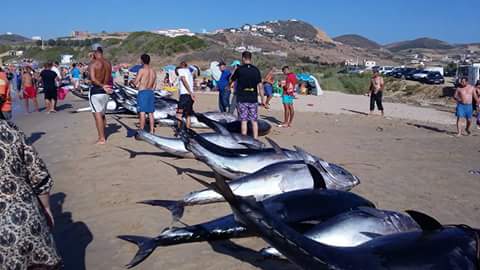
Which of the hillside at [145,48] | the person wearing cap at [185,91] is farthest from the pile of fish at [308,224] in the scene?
the hillside at [145,48]

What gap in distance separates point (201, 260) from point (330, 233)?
138cm

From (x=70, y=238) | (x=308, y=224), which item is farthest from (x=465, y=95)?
(x=70, y=238)

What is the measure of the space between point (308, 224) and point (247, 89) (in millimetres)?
6356

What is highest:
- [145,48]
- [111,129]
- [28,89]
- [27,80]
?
[145,48]

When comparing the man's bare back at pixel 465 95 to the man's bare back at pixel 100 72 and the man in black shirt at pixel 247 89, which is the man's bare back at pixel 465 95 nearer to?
the man in black shirt at pixel 247 89

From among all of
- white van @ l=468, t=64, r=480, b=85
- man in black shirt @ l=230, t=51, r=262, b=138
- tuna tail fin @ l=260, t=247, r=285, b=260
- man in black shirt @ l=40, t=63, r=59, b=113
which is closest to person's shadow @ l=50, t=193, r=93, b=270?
tuna tail fin @ l=260, t=247, r=285, b=260

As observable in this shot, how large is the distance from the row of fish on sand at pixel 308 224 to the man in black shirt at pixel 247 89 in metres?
2.55

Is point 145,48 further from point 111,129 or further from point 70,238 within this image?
point 70,238

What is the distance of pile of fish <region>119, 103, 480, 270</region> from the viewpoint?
132 inches

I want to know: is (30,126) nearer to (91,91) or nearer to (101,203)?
(91,91)

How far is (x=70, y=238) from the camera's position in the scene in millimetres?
5934

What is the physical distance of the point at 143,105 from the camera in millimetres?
11781

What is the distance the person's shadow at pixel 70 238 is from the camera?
5305 mm

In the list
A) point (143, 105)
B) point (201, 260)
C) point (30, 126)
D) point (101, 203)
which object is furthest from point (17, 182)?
point (30, 126)
